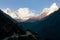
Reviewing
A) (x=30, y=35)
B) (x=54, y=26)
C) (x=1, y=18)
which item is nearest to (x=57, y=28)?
(x=54, y=26)

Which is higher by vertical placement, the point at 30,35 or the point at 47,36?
the point at 47,36

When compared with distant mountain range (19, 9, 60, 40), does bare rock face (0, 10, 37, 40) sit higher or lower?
lower

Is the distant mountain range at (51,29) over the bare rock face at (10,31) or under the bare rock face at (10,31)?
over

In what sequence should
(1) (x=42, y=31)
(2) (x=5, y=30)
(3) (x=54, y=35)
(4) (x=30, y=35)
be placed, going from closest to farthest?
(2) (x=5, y=30) < (4) (x=30, y=35) < (3) (x=54, y=35) < (1) (x=42, y=31)

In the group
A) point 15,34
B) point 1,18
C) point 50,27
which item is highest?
point 50,27

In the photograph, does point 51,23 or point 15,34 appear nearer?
point 15,34

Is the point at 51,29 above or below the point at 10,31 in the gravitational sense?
above

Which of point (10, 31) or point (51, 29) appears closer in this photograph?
point (10, 31)

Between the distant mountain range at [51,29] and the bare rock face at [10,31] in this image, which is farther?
the distant mountain range at [51,29]

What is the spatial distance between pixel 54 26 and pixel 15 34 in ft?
72.9

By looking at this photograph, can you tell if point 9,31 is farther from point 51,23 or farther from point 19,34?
point 51,23

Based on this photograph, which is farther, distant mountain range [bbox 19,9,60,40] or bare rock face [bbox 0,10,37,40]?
distant mountain range [bbox 19,9,60,40]

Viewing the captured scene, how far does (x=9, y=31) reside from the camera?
3109cm

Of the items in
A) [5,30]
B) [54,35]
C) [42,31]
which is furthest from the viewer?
[42,31]
